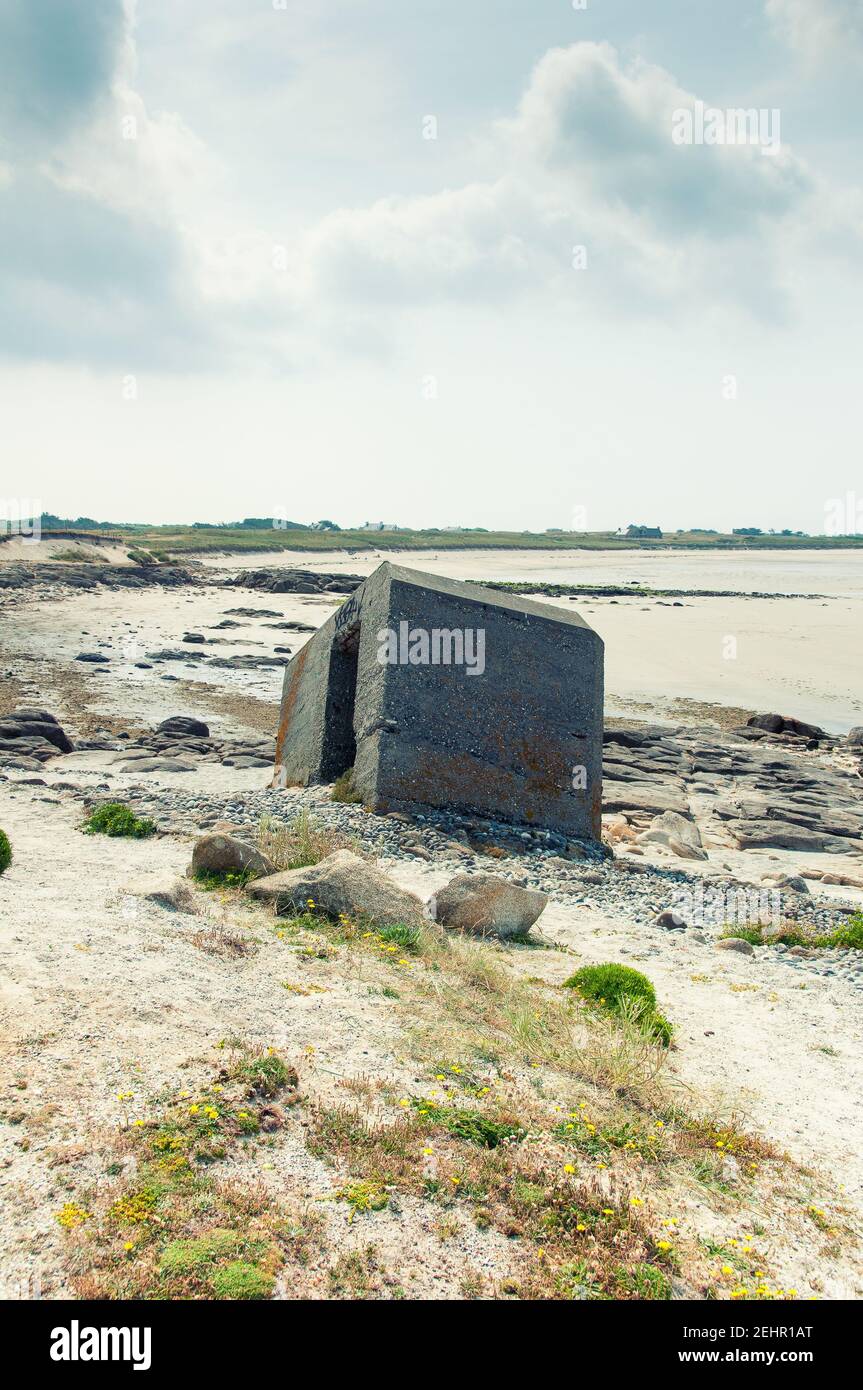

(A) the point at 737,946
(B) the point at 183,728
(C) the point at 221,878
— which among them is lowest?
(A) the point at 737,946

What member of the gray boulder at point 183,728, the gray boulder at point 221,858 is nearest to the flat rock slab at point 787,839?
the gray boulder at point 221,858

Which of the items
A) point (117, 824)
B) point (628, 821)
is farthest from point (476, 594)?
point (117, 824)

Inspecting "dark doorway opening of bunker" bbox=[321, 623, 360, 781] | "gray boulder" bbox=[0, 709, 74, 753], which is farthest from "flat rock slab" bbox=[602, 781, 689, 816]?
"gray boulder" bbox=[0, 709, 74, 753]

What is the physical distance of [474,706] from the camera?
12203 millimetres

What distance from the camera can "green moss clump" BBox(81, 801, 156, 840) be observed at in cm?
1055

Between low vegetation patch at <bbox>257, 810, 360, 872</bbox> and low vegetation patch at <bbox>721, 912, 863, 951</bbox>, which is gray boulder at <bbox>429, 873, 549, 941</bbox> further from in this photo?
low vegetation patch at <bbox>721, 912, 863, 951</bbox>

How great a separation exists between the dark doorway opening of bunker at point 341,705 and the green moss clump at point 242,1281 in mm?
9966

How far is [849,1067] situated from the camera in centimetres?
614

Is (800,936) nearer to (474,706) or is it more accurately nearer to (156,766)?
(474,706)

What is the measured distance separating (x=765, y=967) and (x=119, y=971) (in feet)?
18.2

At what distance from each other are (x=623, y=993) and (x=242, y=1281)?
3.87 meters
